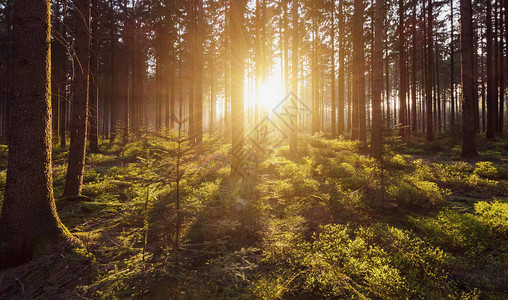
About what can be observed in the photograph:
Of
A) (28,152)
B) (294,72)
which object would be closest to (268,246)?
(28,152)

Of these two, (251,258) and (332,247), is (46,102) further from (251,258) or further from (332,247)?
(332,247)

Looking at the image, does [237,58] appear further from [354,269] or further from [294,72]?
[354,269]

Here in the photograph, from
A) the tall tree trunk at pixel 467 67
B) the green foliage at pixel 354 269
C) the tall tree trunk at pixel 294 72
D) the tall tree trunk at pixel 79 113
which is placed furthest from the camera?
the tall tree trunk at pixel 294 72

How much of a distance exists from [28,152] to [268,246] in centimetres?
478

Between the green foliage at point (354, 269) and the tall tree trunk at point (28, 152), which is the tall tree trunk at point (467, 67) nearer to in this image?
the green foliage at point (354, 269)

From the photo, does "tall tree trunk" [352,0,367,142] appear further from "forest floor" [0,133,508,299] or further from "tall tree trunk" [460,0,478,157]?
"forest floor" [0,133,508,299]

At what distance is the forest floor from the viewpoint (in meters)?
2.92

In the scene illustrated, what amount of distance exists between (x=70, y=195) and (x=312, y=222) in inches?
295

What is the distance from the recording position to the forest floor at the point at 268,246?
292 cm

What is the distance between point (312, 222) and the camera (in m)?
5.30

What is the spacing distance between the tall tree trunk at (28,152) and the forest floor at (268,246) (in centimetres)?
39

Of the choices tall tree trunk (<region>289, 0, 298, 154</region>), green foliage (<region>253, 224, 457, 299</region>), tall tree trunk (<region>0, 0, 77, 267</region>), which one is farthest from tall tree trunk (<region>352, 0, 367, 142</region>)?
tall tree trunk (<region>0, 0, 77, 267</region>)

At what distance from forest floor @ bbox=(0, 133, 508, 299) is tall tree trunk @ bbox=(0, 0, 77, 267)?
0.39 metres

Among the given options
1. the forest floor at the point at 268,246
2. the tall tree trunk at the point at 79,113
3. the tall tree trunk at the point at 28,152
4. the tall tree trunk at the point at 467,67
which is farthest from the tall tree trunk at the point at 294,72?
the tall tree trunk at the point at 28,152
